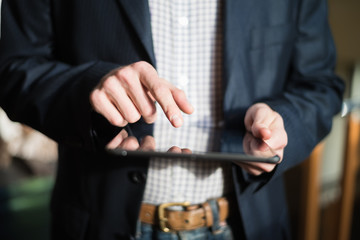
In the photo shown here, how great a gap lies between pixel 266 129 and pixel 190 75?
0.17 m

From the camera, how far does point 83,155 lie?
44 centimetres

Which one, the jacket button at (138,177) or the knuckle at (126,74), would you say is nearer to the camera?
the knuckle at (126,74)

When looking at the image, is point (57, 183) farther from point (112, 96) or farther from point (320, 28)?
point (320, 28)

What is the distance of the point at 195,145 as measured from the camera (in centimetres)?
29

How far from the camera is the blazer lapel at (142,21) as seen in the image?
352mm

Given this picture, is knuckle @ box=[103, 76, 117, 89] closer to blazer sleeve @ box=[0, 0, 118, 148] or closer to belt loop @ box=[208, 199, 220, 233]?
blazer sleeve @ box=[0, 0, 118, 148]

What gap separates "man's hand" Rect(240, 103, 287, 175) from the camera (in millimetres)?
269

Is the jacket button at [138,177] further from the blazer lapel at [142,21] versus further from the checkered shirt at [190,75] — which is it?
the blazer lapel at [142,21]

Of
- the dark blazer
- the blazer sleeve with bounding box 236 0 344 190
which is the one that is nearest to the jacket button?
the dark blazer

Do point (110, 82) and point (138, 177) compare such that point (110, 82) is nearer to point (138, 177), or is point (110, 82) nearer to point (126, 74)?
point (126, 74)

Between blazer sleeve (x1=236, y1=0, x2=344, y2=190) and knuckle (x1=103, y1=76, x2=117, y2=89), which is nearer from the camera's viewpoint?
knuckle (x1=103, y1=76, x2=117, y2=89)

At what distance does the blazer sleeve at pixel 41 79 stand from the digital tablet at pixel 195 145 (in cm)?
8

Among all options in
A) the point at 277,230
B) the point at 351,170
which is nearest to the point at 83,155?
the point at 277,230

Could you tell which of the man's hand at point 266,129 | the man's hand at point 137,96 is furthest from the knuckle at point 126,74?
the man's hand at point 266,129
